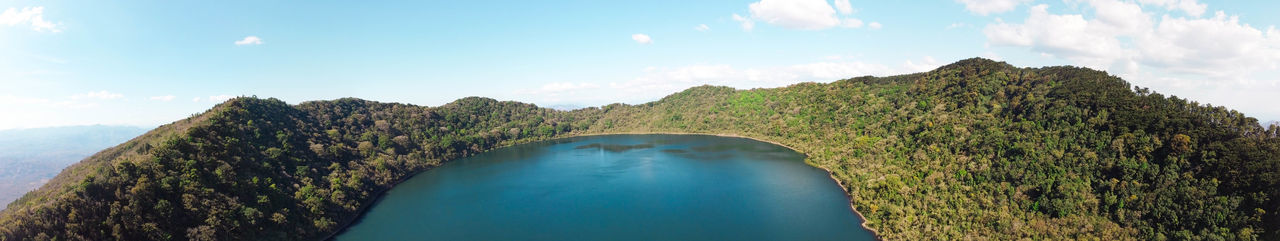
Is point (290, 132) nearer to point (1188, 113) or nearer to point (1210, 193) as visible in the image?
point (1210, 193)

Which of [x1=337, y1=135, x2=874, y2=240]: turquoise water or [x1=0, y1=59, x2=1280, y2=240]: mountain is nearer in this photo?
[x1=0, y1=59, x2=1280, y2=240]: mountain

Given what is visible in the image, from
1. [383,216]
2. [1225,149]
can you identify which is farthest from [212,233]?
[1225,149]

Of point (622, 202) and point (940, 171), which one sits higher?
point (940, 171)

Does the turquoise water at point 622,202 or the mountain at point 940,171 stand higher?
the mountain at point 940,171

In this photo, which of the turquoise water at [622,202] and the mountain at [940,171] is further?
the turquoise water at [622,202]

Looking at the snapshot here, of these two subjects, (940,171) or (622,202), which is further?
(622,202)
